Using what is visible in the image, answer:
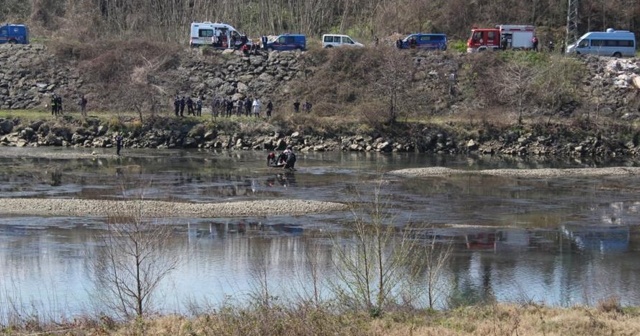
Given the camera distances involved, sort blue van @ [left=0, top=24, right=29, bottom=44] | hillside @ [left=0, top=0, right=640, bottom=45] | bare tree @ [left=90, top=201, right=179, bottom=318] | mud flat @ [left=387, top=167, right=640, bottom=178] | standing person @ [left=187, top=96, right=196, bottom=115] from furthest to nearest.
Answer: hillside @ [left=0, top=0, right=640, bottom=45]
blue van @ [left=0, top=24, right=29, bottom=44]
standing person @ [left=187, top=96, right=196, bottom=115]
mud flat @ [left=387, top=167, right=640, bottom=178]
bare tree @ [left=90, top=201, right=179, bottom=318]

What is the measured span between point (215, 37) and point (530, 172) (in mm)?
34804

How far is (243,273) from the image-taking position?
98.7ft

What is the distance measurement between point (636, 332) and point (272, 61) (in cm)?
5793

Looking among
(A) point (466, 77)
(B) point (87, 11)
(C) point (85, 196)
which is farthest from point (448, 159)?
(B) point (87, 11)

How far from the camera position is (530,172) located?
55.5 meters

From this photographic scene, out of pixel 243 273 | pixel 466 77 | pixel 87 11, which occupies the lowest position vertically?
pixel 243 273

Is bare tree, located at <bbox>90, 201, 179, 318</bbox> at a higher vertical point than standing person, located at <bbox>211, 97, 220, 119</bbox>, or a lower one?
lower

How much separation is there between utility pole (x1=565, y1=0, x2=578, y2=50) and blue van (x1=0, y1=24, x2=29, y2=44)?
Answer: 47316mm

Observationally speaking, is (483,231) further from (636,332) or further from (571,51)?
(571,51)

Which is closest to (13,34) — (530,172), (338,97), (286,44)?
(286,44)

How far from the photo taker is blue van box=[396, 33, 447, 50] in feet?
256

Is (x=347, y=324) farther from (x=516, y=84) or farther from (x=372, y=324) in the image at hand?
(x=516, y=84)

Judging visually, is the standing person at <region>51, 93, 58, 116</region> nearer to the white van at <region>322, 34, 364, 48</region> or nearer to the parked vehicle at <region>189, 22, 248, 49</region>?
the parked vehicle at <region>189, 22, 248, 49</region>

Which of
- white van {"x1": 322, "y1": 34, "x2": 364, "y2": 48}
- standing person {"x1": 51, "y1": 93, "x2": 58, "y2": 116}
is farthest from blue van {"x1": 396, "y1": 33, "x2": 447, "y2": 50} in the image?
standing person {"x1": 51, "y1": 93, "x2": 58, "y2": 116}
